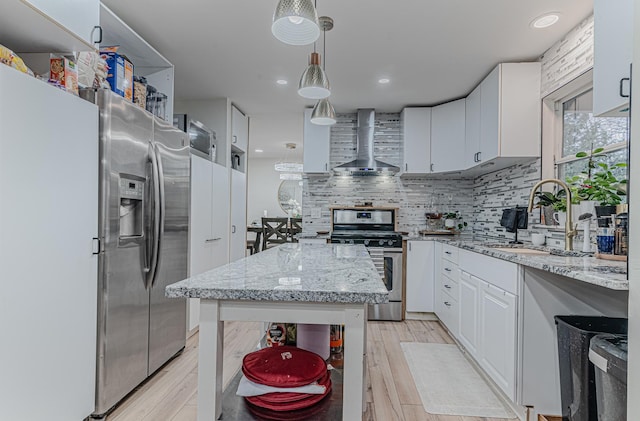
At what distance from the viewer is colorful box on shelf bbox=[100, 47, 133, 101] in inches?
85.8

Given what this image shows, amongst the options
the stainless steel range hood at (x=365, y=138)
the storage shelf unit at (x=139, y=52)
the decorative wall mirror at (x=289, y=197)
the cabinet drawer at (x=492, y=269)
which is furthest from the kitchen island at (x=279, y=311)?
the decorative wall mirror at (x=289, y=197)

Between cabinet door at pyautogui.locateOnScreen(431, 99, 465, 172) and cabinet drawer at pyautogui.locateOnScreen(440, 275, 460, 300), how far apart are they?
4.14ft

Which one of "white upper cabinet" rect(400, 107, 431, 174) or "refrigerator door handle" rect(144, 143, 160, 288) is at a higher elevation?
Result: "white upper cabinet" rect(400, 107, 431, 174)

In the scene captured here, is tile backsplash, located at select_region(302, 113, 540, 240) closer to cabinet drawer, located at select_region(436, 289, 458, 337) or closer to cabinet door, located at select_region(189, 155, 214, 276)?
cabinet drawer, located at select_region(436, 289, 458, 337)

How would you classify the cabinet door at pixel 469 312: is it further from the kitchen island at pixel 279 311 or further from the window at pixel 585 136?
the kitchen island at pixel 279 311

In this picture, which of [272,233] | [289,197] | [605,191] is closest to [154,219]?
[605,191]

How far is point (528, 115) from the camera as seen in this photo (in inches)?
117

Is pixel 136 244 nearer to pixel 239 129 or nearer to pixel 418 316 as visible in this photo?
pixel 239 129

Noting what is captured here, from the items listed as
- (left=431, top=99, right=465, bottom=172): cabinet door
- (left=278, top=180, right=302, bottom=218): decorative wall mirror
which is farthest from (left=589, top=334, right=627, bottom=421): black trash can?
(left=278, top=180, right=302, bottom=218): decorative wall mirror

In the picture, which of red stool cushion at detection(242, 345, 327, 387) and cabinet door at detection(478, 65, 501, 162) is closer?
red stool cushion at detection(242, 345, 327, 387)

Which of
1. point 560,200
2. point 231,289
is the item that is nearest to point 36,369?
point 231,289

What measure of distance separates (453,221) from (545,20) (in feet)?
8.01

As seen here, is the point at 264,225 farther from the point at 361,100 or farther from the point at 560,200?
the point at 560,200

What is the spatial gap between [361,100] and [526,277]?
2842 mm
